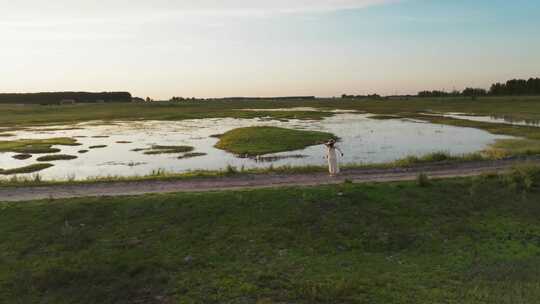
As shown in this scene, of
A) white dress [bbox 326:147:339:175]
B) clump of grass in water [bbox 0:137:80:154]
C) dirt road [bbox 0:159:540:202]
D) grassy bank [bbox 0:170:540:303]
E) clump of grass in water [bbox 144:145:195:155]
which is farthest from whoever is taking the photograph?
clump of grass in water [bbox 0:137:80:154]

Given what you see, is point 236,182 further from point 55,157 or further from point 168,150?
point 55,157

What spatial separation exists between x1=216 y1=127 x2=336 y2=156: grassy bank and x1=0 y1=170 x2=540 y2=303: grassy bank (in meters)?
19.8

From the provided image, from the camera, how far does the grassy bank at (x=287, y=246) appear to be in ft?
31.0

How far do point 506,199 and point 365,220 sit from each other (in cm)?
536

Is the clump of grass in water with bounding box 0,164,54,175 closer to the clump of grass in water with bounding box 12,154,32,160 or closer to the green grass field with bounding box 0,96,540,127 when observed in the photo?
the clump of grass in water with bounding box 12,154,32,160

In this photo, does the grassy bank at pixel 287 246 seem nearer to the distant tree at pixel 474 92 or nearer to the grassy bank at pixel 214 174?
the grassy bank at pixel 214 174

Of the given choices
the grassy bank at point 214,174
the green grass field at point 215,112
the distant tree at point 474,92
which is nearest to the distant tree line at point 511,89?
the distant tree at point 474,92

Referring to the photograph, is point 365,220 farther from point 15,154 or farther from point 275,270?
point 15,154

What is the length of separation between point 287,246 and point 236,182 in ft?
22.8

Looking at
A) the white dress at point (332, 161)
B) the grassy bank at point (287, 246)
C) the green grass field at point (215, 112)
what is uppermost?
the green grass field at point (215, 112)

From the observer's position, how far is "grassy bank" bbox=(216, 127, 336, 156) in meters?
36.0

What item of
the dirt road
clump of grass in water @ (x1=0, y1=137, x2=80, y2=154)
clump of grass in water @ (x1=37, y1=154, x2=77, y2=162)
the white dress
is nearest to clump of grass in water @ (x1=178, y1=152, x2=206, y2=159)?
clump of grass in water @ (x1=37, y1=154, x2=77, y2=162)

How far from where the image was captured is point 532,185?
16.1 meters

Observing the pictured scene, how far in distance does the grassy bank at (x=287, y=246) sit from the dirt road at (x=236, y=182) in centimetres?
178
